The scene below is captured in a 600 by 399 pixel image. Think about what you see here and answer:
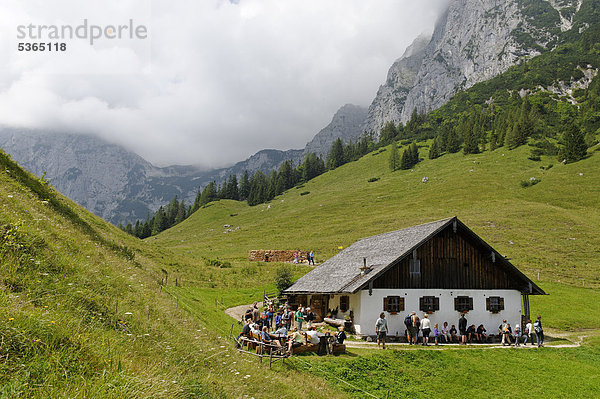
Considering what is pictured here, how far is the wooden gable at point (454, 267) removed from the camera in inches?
941

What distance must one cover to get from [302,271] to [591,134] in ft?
360

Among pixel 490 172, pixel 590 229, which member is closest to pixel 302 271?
pixel 590 229

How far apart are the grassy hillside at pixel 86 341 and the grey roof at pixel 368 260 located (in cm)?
1171

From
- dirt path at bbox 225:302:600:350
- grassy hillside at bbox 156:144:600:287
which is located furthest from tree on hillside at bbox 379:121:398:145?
dirt path at bbox 225:302:600:350

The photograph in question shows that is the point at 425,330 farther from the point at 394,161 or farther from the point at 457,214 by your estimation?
the point at 394,161

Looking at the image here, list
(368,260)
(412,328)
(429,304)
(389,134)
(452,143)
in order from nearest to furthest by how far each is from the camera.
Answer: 1. (412,328)
2. (429,304)
3. (368,260)
4. (452,143)
5. (389,134)

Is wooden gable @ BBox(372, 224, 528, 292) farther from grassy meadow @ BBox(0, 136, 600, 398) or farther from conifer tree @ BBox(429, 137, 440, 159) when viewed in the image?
conifer tree @ BBox(429, 137, 440, 159)

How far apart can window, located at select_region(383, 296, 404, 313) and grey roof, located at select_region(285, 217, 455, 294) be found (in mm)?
2096

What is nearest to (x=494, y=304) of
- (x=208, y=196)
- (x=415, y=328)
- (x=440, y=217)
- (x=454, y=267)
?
(x=454, y=267)

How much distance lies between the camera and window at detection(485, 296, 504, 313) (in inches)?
981

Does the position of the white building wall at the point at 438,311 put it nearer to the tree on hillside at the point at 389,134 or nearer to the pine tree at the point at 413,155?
the pine tree at the point at 413,155

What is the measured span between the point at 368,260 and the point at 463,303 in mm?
7222

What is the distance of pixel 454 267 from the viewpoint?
81.6ft

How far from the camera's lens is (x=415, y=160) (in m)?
127
